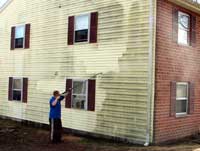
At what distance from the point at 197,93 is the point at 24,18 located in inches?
390

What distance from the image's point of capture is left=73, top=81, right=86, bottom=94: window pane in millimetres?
14132

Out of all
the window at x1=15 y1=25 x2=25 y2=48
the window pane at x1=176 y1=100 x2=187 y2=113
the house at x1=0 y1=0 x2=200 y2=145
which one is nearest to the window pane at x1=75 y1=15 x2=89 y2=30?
the house at x1=0 y1=0 x2=200 y2=145

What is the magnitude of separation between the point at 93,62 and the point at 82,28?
171cm

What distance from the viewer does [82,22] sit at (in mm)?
14336

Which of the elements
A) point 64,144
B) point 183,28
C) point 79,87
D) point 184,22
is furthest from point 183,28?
point 64,144

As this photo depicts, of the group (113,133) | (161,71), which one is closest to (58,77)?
(113,133)

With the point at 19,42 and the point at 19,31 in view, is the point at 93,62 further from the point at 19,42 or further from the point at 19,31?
the point at 19,31

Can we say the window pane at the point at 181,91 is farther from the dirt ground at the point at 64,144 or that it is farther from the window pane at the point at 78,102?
the window pane at the point at 78,102

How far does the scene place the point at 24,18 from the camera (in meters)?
17.6

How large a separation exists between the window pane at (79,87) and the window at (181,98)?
157 inches

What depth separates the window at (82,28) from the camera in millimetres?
14138

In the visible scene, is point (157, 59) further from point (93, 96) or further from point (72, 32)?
point (72, 32)

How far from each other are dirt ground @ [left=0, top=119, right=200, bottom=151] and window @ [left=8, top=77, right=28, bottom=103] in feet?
9.17

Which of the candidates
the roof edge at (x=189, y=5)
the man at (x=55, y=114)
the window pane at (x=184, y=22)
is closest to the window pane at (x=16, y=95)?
the man at (x=55, y=114)
